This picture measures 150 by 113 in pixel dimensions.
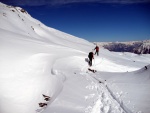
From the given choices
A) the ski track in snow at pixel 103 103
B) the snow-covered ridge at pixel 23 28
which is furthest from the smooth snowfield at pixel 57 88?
the snow-covered ridge at pixel 23 28

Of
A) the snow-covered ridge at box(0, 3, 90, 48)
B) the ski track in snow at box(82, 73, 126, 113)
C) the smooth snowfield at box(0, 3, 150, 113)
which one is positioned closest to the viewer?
the ski track in snow at box(82, 73, 126, 113)

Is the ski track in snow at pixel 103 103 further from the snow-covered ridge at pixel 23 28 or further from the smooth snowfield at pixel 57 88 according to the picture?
the snow-covered ridge at pixel 23 28

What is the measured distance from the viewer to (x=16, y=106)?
13.4 m

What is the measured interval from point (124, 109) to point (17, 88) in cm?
955

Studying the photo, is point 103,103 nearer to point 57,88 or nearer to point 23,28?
point 57,88

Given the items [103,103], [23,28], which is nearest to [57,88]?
[103,103]

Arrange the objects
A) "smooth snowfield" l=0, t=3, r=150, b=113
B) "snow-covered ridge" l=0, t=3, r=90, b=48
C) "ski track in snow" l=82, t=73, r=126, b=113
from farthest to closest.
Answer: "snow-covered ridge" l=0, t=3, r=90, b=48 < "smooth snowfield" l=0, t=3, r=150, b=113 < "ski track in snow" l=82, t=73, r=126, b=113

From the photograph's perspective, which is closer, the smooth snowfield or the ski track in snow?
the ski track in snow

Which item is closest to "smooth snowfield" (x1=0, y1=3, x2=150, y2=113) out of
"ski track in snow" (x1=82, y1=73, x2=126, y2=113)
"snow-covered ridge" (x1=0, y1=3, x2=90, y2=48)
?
"ski track in snow" (x1=82, y1=73, x2=126, y2=113)

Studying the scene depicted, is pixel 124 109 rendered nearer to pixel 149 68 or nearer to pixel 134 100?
pixel 134 100

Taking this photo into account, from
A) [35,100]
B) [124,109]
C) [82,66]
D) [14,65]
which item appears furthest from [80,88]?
[82,66]

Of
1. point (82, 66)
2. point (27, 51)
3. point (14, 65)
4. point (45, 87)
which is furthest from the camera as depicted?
point (82, 66)

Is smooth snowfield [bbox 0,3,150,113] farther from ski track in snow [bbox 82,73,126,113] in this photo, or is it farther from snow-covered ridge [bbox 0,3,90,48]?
snow-covered ridge [bbox 0,3,90,48]

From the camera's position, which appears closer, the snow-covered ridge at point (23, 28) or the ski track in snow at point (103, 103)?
the ski track in snow at point (103, 103)
